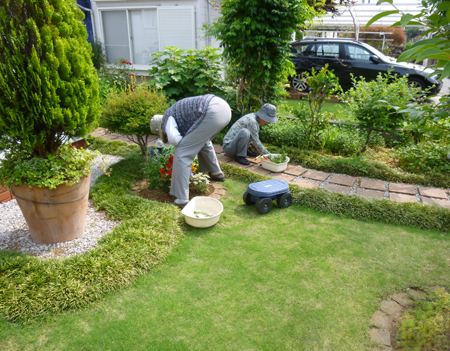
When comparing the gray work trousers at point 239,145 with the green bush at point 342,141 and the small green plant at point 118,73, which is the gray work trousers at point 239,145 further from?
the small green plant at point 118,73

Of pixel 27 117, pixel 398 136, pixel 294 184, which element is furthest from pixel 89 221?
pixel 398 136

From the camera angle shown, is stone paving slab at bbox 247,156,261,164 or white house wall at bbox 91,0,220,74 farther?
white house wall at bbox 91,0,220,74

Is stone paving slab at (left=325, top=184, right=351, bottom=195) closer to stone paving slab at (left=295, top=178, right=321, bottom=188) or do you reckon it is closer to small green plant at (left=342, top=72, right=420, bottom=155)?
stone paving slab at (left=295, top=178, right=321, bottom=188)

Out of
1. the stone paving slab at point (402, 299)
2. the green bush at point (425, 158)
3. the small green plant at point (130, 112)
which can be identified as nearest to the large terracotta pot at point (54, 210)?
the small green plant at point (130, 112)

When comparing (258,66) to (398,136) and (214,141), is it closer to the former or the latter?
(214,141)

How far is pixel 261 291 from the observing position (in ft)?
9.55

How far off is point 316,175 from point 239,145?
53.3 inches

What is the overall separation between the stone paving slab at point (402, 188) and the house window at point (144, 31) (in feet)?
20.9

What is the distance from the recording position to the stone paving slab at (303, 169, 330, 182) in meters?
5.08

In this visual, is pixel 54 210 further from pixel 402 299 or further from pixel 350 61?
pixel 350 61

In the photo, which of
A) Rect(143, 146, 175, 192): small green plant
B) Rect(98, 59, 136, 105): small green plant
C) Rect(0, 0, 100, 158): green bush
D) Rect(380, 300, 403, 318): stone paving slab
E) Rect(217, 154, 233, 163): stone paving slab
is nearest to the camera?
Rect(380, 300, 403, 318): stone paving slab

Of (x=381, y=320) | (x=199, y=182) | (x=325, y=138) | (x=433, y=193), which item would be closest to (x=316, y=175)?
(x=325, y=138)

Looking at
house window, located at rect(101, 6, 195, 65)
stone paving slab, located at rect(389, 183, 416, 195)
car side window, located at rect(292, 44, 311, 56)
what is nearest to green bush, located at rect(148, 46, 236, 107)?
house window, located at rect(101, 6, 195, 65)

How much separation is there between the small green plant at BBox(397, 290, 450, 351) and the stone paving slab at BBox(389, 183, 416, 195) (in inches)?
87.8
